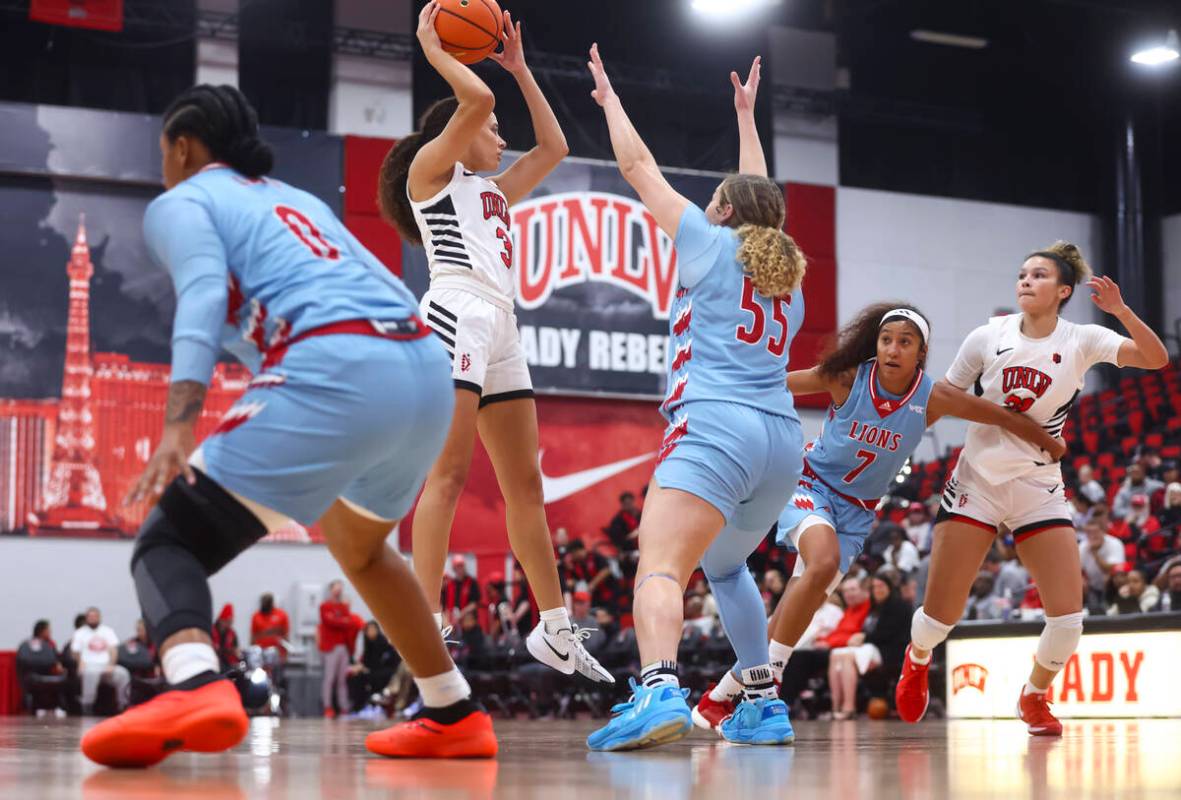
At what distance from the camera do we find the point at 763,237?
4.69 m

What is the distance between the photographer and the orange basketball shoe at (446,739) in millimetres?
3768

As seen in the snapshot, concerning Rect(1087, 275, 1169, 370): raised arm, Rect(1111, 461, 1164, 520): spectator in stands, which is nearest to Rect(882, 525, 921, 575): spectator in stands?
Rect(1111, 461, 1164, 520): spectator in stands

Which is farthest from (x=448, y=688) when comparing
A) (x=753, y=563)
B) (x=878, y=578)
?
(x=753, y=563)

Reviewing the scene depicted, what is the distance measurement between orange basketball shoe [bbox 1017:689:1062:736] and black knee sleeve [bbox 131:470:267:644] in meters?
4.09

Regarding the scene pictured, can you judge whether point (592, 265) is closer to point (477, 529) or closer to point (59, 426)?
point (477, 529)

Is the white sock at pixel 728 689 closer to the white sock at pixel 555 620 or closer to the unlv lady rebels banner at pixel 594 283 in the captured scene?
the white sock at pixel 555 620

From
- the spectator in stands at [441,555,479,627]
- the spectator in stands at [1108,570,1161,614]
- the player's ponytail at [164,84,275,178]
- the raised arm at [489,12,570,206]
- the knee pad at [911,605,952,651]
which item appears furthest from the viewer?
the spectator in stands at [441,555,479,627]

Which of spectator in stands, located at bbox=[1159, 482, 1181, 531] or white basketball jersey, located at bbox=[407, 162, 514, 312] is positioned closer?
white basketball jersey, located at bbox=[407, 162, 514, 312]

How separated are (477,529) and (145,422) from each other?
4.62m

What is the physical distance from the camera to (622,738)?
13.7ft

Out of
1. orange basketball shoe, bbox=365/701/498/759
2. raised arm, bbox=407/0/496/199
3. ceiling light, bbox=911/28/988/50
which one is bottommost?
orange basketball shoe, bbox=365/701/498/759

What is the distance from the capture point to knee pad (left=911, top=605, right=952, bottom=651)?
21.5 ft

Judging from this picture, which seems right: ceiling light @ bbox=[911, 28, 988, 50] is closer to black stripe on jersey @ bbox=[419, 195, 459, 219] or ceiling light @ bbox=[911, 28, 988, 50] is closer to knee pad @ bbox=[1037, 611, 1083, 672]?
knee pad @ bbox=[1037, 611, 1083, 672]

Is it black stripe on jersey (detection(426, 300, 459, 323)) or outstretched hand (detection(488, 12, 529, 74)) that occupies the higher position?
outstretched hand (detection(488, 12, 529, 74))
